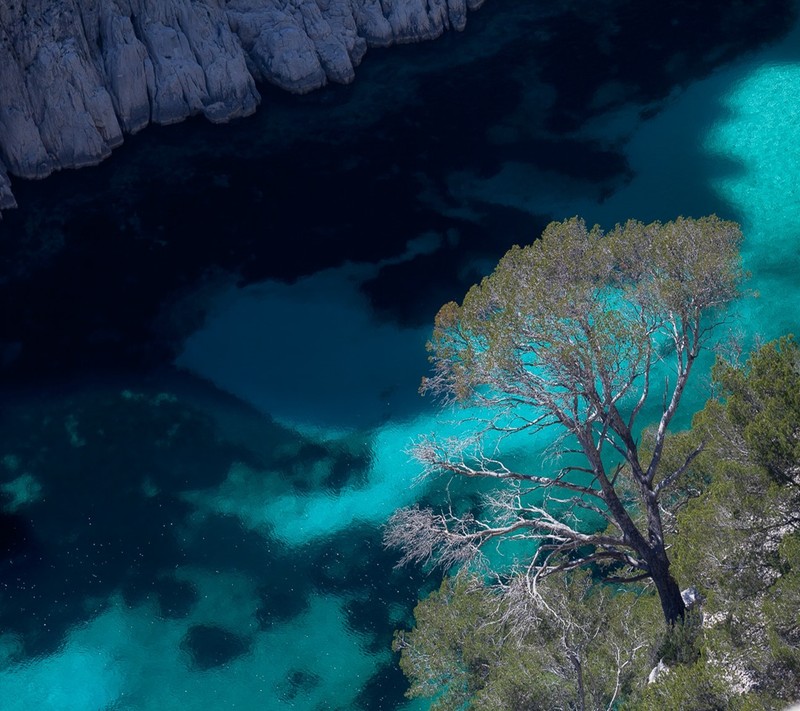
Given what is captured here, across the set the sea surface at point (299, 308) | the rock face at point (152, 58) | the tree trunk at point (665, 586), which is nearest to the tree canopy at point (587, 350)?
the tree trunk at point (665, 586)

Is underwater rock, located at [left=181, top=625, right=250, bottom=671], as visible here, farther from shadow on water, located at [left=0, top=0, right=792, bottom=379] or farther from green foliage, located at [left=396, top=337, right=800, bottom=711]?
shadow on water, located at [left=0, top=0, right=792, bottom=379]

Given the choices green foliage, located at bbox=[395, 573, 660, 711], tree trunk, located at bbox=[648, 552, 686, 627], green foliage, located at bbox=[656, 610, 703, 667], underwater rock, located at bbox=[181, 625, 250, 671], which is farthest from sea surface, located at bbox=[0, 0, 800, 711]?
green foliage, located at bbox=[656, 610, 703, 667]

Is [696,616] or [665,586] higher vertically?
[696,616]

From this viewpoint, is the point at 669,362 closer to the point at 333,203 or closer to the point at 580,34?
the point at 333,203

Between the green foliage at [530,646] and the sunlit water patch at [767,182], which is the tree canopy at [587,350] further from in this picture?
the sunlit water patch at [767,182]

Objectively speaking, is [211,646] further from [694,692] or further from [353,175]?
[353,175]

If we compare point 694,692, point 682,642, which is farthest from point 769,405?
point 694,692
